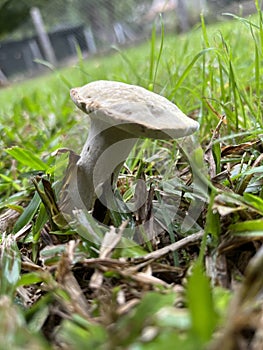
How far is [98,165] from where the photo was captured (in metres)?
0.63

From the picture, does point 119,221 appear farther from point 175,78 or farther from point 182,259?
point 175,78

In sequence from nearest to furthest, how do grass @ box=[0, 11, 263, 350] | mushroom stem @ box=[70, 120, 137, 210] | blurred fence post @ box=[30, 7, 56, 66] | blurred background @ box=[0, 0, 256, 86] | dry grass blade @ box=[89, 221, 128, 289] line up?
grass @ box=[0, 11, 263, 350], dry grass blade @ box=[89, 221, 128, 289], mushroom stem @ box=[70, 120, 137, 210], blurred background @ box=[0, 0, 256, 86], blurred fence post @ box=[30, 7, 56, 66]

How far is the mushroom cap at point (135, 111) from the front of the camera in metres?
0.50

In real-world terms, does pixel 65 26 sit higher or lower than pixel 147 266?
lower

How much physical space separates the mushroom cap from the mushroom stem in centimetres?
6

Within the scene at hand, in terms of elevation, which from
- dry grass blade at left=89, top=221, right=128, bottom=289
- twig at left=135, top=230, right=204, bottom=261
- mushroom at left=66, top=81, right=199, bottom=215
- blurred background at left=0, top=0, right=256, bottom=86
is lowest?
blurred background at left=0, top=0, right=256, bottom=86

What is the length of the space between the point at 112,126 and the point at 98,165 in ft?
0.29

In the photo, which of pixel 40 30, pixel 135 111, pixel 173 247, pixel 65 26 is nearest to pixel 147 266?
pixel 173 247

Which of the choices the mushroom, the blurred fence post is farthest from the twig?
the blurred fence post

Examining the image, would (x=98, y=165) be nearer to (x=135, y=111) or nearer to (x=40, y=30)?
(x=135, y=111)

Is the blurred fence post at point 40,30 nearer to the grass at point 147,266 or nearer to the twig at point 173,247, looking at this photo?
the grass at point 147,266

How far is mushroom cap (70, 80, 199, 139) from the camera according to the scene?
0.50 m

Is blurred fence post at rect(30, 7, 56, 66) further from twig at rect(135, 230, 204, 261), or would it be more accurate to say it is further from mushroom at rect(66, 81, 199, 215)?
twig at rect(135, 230, 204, 261)

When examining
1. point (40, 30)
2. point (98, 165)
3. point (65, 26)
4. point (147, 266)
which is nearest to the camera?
point (147, 266)
